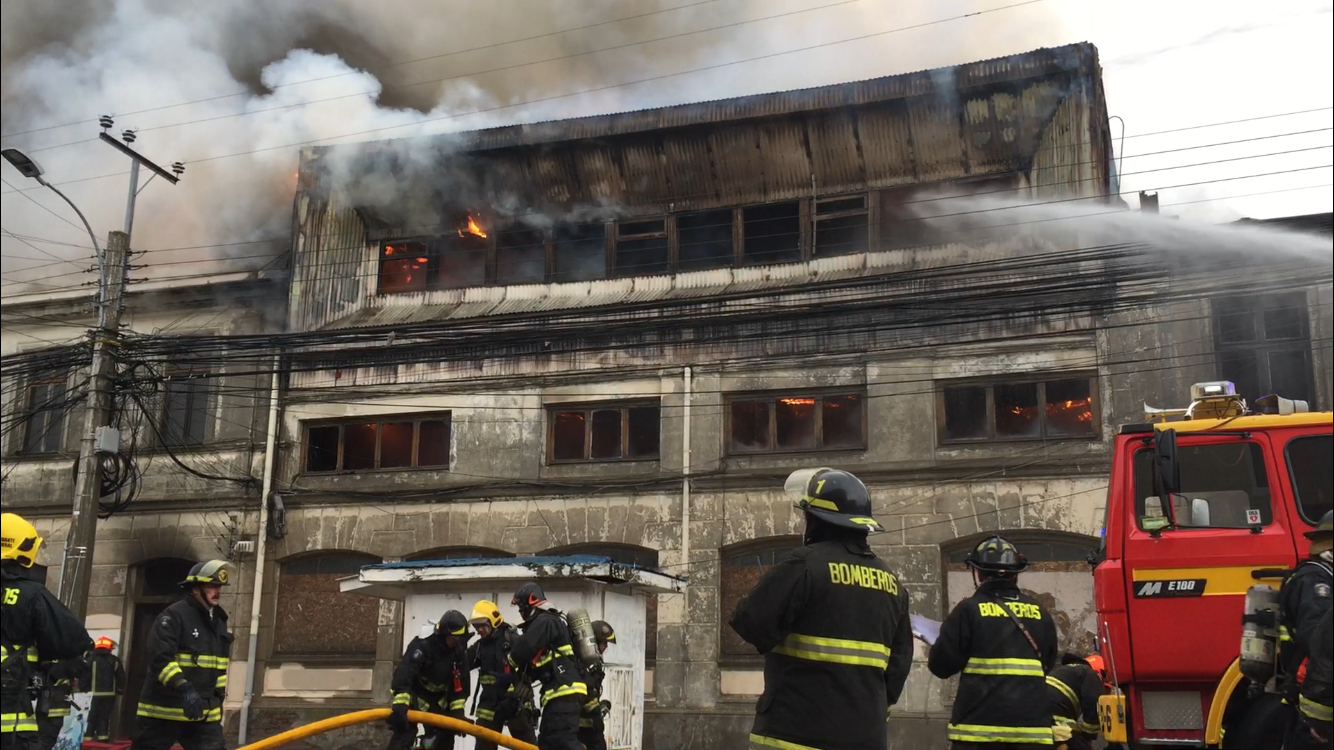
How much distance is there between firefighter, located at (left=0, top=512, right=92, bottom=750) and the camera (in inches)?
242

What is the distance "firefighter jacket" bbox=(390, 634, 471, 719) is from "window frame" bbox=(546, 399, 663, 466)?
21.0 feet

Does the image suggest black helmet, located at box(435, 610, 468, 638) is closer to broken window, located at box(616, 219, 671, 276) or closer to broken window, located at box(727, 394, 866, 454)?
broken window, located at box(727, 394, 866, 454)

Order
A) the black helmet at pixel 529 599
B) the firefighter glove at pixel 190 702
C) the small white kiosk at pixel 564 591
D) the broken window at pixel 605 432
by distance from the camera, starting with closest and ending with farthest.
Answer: the firefighter glove at pixel 190 702 < the black helmet at pixel 529 599 < the small white kiosk at pixel 564 591 < the broken window at pixel 605 432

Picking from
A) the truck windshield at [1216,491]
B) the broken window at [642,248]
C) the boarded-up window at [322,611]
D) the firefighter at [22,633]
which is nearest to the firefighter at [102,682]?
the boarded-up window at [322,611]

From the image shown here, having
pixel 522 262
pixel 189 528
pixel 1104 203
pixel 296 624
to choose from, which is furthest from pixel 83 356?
pixel 1104 203

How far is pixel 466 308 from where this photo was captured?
18.8m

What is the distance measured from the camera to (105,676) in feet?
52.5

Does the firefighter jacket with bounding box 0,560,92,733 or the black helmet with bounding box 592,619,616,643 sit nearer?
the firefighter jacket with bounding box 0,560,92,733

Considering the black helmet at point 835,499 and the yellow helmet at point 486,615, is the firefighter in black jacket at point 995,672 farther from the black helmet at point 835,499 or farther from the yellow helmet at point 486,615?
the yellow helmet at point 486,615

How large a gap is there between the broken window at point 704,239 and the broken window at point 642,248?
0.27 metres

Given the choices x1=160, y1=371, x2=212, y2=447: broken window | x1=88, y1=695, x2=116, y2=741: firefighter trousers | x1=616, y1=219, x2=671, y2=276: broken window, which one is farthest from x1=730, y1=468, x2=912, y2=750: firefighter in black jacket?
x1=160, y1=371, x2=212, y2=447: broken window

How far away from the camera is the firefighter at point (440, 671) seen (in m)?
10.5

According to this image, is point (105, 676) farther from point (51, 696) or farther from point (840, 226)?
point (840, 226)

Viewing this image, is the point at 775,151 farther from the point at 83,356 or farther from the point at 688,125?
the point at 83,356
